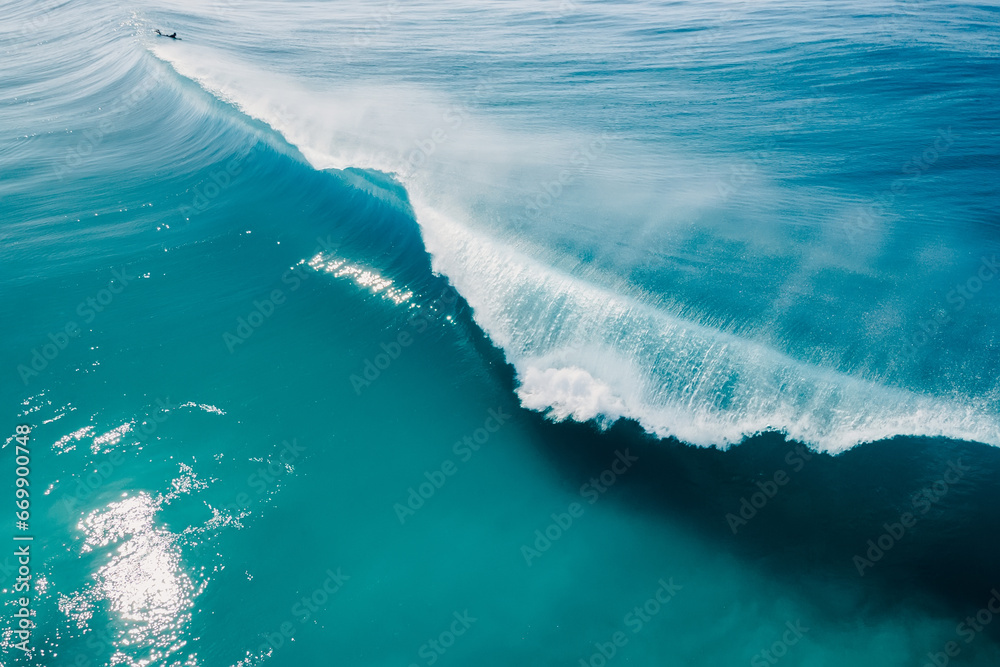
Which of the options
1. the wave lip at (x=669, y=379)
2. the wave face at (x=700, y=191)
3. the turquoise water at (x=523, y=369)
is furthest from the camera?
the wave face at (x=700, y=191)

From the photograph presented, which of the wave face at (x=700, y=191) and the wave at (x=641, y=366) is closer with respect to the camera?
the wave at (x=641, y=366)

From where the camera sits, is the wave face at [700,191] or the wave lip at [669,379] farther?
the wave face at [700,191]

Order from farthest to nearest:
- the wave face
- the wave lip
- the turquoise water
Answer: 1. the wave face
2. the wave lip
3. the turquoise water

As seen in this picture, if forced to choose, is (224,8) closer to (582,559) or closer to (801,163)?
(801,163)

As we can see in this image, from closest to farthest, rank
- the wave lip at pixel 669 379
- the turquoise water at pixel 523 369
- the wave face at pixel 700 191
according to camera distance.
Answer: the turquoise water at pixel 523 369
the wave lip at pixel 669 379
the wave face at pixel 700 191

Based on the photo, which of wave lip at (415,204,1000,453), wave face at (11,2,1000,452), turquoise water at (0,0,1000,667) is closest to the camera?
turquoise water at (0,0,1000,667)
